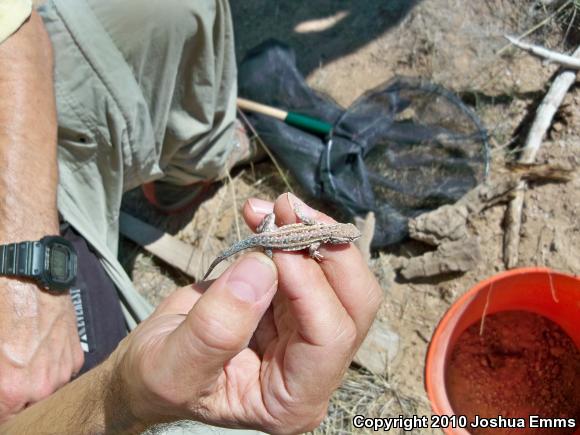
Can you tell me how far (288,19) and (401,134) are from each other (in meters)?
1.76

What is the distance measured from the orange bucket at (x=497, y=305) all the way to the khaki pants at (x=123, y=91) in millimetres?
1920

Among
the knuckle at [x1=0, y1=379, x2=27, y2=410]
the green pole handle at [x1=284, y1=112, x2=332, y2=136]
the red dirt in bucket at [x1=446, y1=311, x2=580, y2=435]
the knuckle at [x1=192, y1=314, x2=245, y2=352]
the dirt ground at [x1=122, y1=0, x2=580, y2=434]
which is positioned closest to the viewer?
the knuckle at [x1=192, y1=314, x2=245, y2=352]

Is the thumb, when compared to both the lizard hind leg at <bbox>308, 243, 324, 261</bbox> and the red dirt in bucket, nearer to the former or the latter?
the lizard hind leg at <bbox>308, 243, 324, 261</bbox>

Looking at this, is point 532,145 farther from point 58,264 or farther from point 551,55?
point 58,264

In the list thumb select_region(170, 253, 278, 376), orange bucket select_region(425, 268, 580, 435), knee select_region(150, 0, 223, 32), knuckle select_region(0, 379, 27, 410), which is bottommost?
orange bucket select_region(425, 268, 580, 435)

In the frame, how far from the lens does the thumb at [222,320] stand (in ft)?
5.09

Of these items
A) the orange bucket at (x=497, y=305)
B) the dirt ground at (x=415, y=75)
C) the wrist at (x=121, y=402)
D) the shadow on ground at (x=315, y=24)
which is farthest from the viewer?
the shadow on ground at (x=315, y=24)

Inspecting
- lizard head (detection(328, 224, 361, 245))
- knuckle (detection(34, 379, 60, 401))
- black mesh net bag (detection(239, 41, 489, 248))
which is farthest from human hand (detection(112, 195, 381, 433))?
black mesh net bag (detection(239, 41, 489, 248))

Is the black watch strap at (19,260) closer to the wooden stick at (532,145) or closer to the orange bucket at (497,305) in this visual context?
the orange bucket at (497,305)

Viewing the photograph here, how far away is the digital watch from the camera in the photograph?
2.36 metres

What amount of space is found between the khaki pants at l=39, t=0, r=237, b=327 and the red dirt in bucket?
7.41 ft

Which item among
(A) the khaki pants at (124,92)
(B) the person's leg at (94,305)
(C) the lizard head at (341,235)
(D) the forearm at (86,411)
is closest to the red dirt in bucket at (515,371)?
(A) the khaki pants at (124,92)

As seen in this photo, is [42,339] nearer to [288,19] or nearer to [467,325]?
[467,325]

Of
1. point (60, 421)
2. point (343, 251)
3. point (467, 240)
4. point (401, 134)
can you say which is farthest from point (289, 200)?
point (401, 134)
